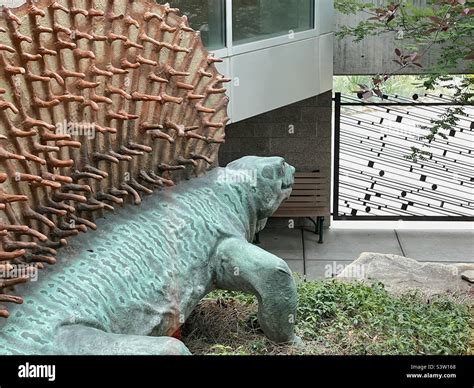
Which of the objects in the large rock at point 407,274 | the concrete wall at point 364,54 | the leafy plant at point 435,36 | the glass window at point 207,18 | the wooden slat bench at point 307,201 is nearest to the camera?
the large rock at point 407,274

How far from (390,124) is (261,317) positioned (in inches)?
263

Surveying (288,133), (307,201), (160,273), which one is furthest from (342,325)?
(288,133)

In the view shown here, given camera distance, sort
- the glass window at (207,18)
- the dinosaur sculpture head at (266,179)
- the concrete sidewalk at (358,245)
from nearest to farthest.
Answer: the dinosaur sculpture head at (266,179) < the glass window at (207,18) < the concrete sidewalk at (358,245)

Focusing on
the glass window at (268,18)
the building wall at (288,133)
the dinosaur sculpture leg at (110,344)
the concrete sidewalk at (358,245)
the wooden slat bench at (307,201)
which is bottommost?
the concrete sidewalk at (358,245)

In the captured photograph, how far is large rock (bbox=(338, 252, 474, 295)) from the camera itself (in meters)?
4.54

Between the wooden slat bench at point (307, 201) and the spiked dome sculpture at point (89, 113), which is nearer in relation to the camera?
the spiked dome sculpture at point (89, 113)

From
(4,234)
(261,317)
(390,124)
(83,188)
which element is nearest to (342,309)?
(261,317)

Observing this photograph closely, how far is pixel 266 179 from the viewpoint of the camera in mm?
3064

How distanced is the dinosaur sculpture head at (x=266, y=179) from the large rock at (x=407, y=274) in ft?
4.65

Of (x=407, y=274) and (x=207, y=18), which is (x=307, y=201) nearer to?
(x=207, y=18)

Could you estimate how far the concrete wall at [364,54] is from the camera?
321 inches

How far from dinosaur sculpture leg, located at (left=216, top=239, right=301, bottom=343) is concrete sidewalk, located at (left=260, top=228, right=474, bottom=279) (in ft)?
16.9

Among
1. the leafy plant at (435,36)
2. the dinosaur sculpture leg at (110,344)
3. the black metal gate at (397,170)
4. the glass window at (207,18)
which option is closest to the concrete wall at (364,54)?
the black metal gate at (397,170)

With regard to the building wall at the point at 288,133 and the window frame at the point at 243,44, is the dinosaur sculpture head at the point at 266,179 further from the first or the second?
the building wall at the point at 288,133
